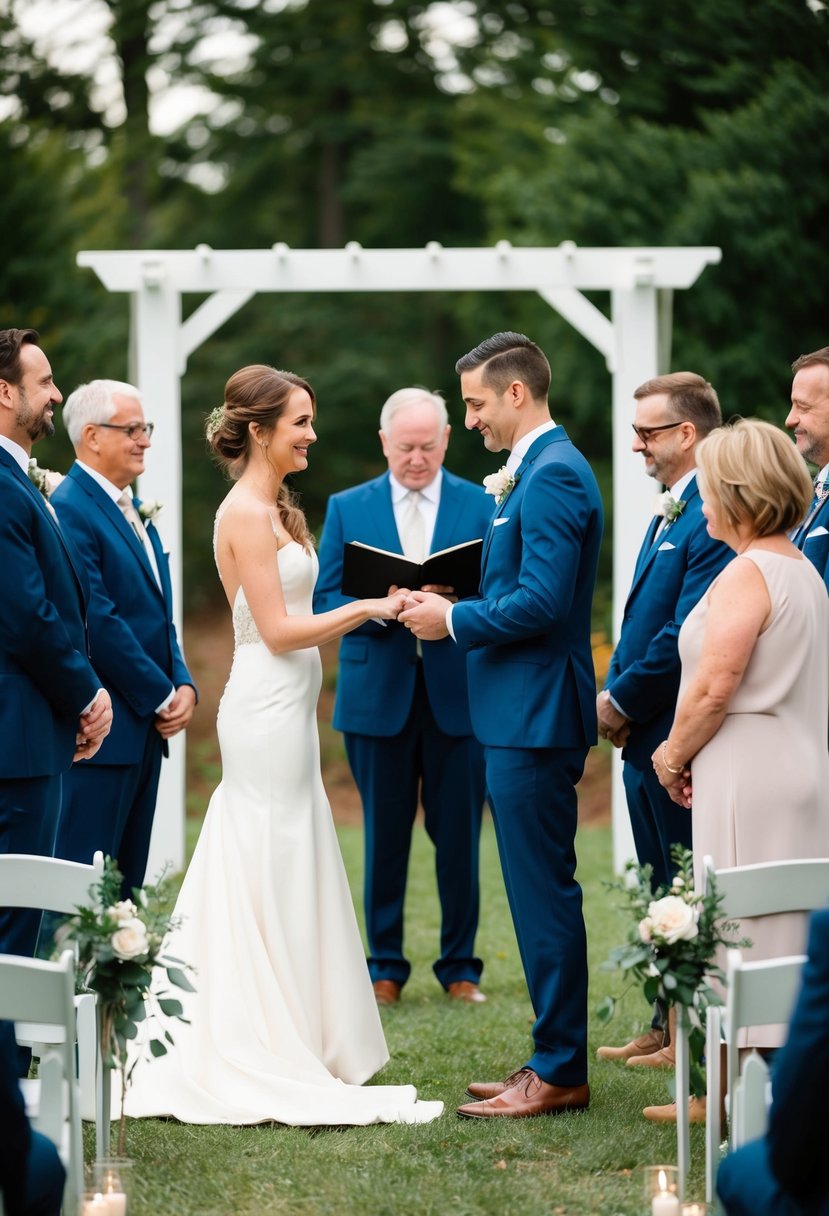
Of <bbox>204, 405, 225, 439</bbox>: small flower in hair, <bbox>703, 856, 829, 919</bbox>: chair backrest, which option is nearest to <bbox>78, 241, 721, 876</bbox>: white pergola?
<bbox>204, 405, 225, 439</bbox>: small flower in hair

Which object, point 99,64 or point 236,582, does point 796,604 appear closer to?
point 236,582

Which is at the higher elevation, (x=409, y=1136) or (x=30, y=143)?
(x=30, y=143)

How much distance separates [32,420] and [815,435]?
257cm

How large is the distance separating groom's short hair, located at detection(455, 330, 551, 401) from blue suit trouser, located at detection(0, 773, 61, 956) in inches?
72.5

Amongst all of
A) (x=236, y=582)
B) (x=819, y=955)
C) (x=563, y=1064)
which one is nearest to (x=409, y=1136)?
(x=563, y=1064)

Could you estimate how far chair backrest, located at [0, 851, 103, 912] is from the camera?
12.2ft

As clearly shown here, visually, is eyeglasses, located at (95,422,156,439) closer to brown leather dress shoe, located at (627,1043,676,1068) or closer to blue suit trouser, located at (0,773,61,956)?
blue suit trouser, located at (0,773,61,956)

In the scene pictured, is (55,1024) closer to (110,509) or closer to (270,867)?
(270,867)

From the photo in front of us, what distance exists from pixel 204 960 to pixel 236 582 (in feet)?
4.03

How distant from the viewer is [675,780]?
4.34 meters

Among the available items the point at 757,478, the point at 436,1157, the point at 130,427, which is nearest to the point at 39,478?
the point at 130,427

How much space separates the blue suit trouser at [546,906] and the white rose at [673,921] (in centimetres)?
112

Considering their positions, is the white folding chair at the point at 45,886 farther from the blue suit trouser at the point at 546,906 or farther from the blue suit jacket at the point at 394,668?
the blue suit jacket at the point at 394,668

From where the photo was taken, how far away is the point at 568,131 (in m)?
15.0
